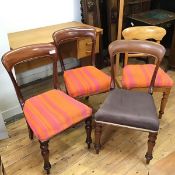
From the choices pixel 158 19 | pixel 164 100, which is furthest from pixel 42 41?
pixel 158 19

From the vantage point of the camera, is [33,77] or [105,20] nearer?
[33,77]

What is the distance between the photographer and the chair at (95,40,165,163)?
59.0 inches

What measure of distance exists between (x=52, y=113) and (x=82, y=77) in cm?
54

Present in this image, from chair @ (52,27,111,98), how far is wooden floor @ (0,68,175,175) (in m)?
0.41

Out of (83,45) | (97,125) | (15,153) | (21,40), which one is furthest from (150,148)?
(21,40)

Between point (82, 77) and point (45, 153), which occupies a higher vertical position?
point (82, 77)

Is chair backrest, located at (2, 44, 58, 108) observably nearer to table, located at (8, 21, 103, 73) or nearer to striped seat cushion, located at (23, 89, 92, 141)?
striped seat cushion, located at (23, 89, 92, 141)

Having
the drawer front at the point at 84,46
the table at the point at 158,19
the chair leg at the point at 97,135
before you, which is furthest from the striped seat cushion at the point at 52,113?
the table at the point at 158,19

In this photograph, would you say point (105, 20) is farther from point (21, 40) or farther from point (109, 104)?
point (109, 104)

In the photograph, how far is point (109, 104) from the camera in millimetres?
1617

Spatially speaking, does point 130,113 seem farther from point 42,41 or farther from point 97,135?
point 42,41

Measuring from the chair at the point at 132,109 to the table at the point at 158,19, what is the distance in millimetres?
1140

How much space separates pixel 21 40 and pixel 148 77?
1222 mm

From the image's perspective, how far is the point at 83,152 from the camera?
180cm
